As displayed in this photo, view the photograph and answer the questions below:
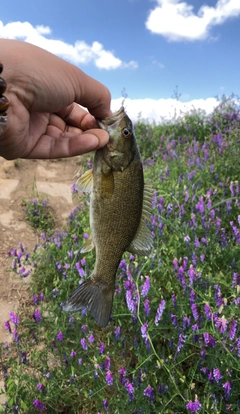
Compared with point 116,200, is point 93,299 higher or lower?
lower

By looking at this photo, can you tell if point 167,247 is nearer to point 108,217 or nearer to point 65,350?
point 65,350

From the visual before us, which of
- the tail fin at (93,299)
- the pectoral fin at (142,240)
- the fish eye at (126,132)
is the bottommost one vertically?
the tail fin at (93,299)

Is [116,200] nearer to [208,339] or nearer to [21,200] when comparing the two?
[208,339]

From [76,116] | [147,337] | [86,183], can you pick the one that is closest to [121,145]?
[86,183]

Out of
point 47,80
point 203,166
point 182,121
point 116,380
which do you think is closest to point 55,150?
point 47,80

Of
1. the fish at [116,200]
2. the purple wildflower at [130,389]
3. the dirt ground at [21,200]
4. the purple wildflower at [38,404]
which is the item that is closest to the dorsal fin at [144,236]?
the fish at [116,200]

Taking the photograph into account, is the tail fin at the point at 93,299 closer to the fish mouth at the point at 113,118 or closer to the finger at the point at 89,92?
the fish mouth at the point at 113,118
